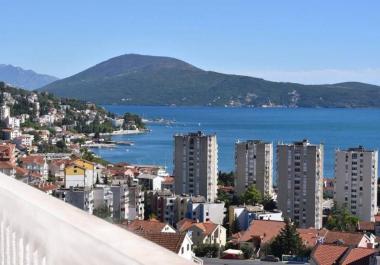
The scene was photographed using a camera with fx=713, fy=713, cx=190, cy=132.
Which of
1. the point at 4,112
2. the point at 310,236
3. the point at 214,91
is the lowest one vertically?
the point at 310,236

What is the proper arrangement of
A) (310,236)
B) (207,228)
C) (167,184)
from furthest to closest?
(167,184), (207,228), (310,236)


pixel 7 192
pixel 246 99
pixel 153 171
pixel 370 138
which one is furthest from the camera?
pixel 246 99

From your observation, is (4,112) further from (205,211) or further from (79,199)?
(79,199)

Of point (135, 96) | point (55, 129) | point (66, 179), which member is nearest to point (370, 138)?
Result: point (55, 129)

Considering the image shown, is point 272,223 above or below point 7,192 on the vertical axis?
below

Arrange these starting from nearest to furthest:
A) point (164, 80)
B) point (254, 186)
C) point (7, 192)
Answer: point (7, 192) < point (254, 186) < point (164, 80)

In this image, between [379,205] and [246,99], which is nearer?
[379,205]

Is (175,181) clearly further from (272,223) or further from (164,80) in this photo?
(164,80)

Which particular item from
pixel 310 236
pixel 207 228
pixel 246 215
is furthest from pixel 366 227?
pixel 207 228
